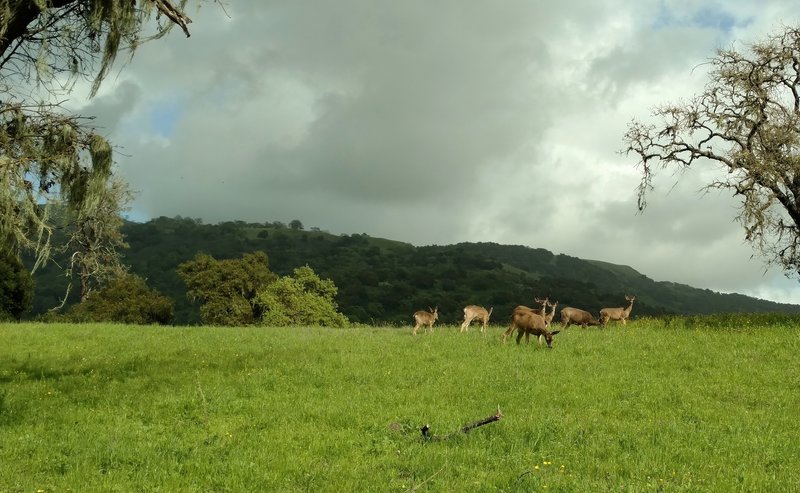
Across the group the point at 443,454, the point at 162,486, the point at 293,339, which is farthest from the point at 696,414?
the point at 293,339

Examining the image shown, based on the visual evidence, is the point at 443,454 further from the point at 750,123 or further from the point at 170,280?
the point at 170,280

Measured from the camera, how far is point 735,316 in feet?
95.1

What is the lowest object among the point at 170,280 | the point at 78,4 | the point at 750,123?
the point at 170,280

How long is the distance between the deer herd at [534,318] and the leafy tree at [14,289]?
145 ft

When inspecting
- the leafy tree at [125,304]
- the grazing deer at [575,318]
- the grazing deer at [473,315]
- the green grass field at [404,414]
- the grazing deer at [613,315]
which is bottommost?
the leafy tree at [125,304]

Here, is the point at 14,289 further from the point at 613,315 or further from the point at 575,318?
the point at 613,315

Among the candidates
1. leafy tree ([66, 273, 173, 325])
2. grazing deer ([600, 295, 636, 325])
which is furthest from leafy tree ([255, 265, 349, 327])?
grazing deer ([600, 295, 636, 325])

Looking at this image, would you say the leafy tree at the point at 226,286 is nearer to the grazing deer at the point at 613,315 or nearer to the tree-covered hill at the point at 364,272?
the tree-covered hill at the point at 364,272

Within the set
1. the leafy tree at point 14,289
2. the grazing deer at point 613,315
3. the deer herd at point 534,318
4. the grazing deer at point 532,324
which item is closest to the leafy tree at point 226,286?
the leafy tree at point 14,289

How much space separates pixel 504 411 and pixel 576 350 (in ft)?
27.0

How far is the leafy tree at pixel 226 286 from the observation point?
211 feet

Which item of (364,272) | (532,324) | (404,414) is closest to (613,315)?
(532,324)

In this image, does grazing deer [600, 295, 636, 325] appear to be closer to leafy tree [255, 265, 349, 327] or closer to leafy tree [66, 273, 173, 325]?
leafy tree [255, 265, 349, 327]

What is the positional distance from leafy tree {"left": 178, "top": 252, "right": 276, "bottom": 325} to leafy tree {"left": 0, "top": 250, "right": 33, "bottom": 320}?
47.3 ft
